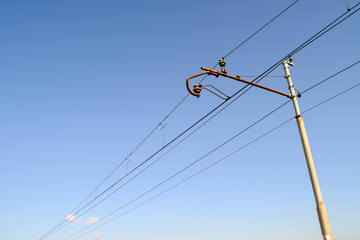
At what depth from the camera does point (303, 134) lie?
757 centimetres

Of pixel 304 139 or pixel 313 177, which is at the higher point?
pixel 304 139

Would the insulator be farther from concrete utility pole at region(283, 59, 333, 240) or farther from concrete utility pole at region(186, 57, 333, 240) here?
concrete utility pole at region(283, 59, 333, 240)

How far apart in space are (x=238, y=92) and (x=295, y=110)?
1.98 metres

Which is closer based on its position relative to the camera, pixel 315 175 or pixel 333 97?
pixel 315 175

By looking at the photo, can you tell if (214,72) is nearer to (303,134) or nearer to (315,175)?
(303,134)

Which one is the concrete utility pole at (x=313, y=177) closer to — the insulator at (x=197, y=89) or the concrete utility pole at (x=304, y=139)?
the concrete utility pole at (x=304, y=139)

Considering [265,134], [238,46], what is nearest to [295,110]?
[238,46]

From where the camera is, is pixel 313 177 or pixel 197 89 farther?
pixel 197 89

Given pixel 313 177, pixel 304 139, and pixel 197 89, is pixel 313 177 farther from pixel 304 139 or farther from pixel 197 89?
pixel 197 89

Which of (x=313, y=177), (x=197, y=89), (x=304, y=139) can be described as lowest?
(x=313, y=177)

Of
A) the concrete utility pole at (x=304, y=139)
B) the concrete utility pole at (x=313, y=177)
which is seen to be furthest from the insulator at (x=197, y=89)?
the concrete utility pole at (x=313, y=177)

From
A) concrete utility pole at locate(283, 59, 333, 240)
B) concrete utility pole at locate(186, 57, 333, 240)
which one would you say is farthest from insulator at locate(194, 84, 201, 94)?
concrete utility pole at locate(283, 59, 333, 240)

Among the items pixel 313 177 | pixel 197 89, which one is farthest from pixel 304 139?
pixel 197 89

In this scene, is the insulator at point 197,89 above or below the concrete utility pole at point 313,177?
above
